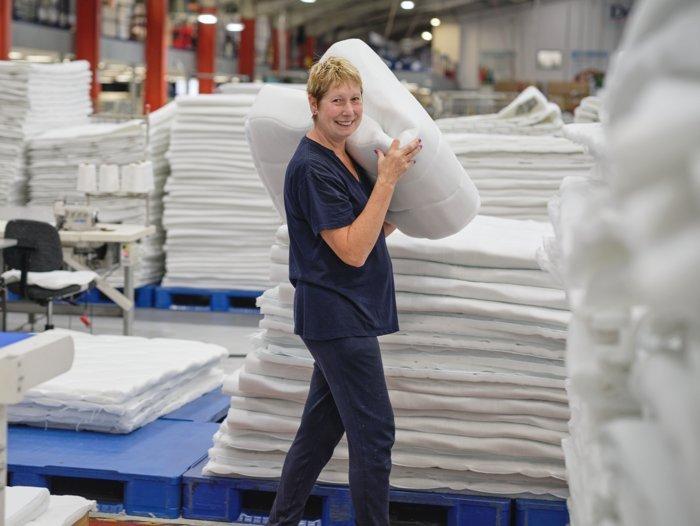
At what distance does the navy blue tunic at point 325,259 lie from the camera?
3223 millimetres

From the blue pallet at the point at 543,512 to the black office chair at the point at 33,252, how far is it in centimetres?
419

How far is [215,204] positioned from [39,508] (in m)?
6.22

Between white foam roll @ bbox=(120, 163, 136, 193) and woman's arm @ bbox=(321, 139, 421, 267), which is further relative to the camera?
white foam roll @ bbox=(120, 163, 136, 193)

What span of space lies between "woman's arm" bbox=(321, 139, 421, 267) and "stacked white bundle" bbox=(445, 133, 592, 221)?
3.43m

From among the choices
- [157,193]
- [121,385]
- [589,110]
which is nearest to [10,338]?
[121,385]

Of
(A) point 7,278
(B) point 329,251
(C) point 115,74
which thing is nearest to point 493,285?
(B) point 329,251

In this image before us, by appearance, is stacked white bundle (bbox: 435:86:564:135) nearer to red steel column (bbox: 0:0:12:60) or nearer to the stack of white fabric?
the stack of white fabric

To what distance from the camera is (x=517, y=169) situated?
673cm

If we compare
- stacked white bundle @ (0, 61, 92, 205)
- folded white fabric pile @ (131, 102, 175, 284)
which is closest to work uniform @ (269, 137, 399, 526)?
folded white fabric pile @ (131, 102, 175, 284)

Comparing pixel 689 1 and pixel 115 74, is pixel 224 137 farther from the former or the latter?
pixel 115 74

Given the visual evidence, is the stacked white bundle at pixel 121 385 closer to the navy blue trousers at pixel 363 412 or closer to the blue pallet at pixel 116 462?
the blue pallet at pixel 116 462

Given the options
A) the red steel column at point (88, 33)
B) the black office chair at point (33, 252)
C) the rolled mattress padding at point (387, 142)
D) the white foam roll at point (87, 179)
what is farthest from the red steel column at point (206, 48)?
the rolled mattress padding at point (387, 142)

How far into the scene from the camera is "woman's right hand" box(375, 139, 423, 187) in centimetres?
330

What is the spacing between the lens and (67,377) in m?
5.08
